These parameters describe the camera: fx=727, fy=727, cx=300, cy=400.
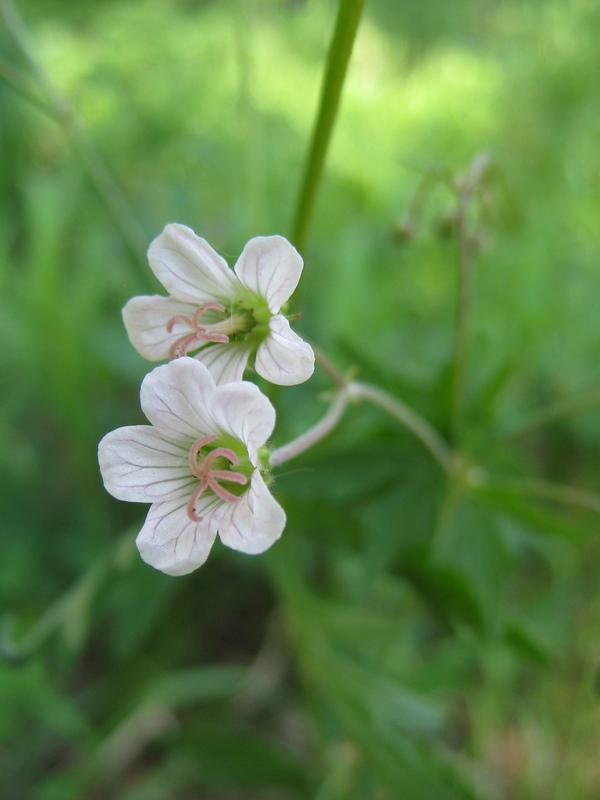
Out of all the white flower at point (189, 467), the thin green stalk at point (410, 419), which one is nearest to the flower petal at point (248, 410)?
the white flower at point (189, 467)

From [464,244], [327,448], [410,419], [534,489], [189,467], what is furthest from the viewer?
[327,448]

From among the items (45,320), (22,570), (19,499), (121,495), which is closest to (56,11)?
(45,320)

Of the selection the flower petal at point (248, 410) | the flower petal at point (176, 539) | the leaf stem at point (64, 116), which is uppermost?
the leaf stem at point (64, 116)

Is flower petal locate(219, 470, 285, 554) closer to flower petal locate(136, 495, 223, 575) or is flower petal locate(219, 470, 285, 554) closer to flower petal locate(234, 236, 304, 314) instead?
flower petal locate(136, 495, 223, 575)

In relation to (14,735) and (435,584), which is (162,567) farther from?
(14,735)

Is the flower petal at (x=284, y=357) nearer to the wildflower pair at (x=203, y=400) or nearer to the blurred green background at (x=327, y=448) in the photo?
the wildflower pair at (x=203, y=400)

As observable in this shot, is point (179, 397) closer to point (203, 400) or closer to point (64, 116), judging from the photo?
point (203, 400)

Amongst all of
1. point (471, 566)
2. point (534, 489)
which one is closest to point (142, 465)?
point (471, 566)
